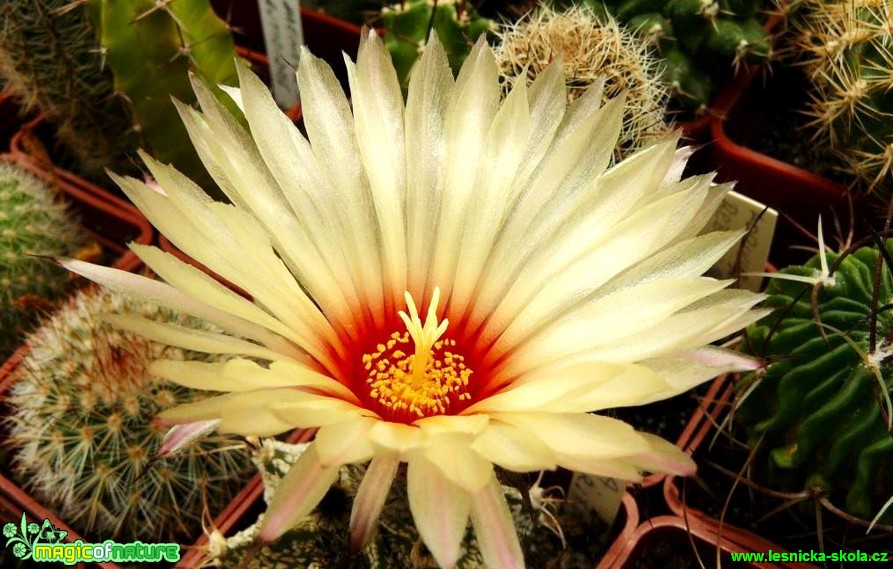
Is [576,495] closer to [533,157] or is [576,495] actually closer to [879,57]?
[533,157]

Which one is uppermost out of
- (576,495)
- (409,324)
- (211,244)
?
(211,244)

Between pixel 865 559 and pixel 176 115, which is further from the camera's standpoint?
pixel 176 115

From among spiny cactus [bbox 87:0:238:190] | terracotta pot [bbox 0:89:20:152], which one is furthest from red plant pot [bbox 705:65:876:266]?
terracotta pot [bbox 0:89:20:152]

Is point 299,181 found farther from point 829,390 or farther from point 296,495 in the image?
point 829,390

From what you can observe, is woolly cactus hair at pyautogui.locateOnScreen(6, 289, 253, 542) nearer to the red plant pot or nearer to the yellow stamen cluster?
the yellow stamen cluster

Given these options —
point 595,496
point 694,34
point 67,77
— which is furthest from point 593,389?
point 67,77

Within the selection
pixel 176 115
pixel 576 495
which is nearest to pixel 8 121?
pixel 176 115
